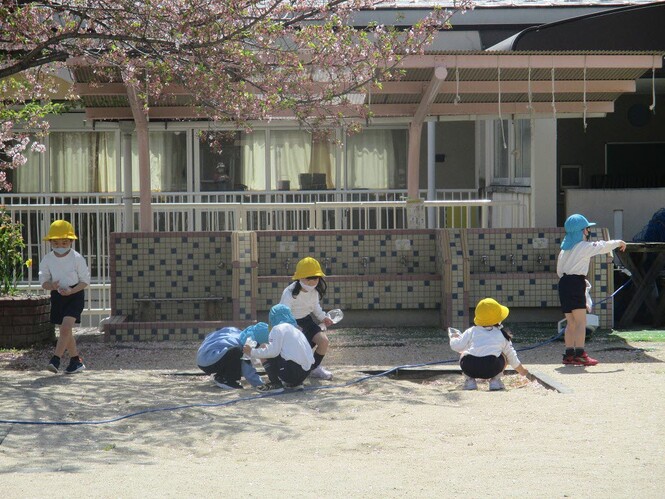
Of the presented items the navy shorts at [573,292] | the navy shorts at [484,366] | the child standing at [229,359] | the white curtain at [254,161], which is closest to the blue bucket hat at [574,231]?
the navy shorts at [573,292]

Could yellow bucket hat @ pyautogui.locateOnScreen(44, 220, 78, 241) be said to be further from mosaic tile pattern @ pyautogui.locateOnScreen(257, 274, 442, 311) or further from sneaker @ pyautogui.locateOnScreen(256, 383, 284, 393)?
mosaic tile pattern @ pyautogui.locateOnScreen(257, 274, 442, 311)

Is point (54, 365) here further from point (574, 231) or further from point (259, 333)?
point (574, 231)

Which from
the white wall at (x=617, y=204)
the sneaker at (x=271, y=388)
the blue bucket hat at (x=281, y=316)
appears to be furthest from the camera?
the white wall at (x=617, y=204)

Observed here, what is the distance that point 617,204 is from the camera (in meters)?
15.5

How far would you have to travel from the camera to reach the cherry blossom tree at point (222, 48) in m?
10.1

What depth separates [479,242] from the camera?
12922 mm

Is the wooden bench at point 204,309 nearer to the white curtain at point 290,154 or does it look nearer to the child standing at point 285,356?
the child standing at point 285,356

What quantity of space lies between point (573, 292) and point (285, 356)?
3.00 m

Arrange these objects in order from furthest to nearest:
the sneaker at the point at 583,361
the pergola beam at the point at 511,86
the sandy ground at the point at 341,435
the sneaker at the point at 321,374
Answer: the pergola beam at the point at 511,86
the sneaker at the point at 583,361
the sneaker at the point at 321,374
the sandy ground at the point at 341,435

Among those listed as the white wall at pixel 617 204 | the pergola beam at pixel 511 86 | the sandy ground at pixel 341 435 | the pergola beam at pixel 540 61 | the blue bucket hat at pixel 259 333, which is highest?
the pergola beam at pixel 540 61

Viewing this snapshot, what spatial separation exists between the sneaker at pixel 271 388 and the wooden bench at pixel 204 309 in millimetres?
3477

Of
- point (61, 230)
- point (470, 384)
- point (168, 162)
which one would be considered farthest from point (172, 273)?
point (168, 162)

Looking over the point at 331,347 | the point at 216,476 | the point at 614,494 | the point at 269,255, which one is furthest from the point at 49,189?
the point at 614,494

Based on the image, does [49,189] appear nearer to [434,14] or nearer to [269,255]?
[269,255]
